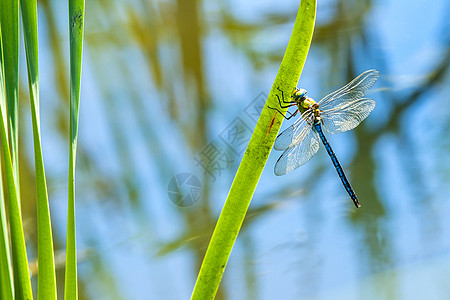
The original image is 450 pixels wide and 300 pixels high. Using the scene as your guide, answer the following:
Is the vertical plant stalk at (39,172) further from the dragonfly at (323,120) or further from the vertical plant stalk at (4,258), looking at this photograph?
the dragonfly at (323,120)

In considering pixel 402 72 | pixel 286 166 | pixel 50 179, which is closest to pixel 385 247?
pixel 402 72

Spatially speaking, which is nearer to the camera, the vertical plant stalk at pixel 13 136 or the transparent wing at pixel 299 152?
the vertical plant stalk at pixel 13 136

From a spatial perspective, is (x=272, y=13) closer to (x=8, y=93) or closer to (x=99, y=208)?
(x=99, y=208)

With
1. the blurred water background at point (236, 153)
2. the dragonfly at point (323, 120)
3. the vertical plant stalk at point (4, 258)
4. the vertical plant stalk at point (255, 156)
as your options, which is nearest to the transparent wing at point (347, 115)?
the dragonfly at point (323, 120)

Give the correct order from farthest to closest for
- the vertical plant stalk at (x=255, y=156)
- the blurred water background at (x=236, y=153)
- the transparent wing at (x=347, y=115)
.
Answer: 1. the blurred water background at (x=236, y=153)
2. the transparent wing at (x=347, y=115)
3. the vertical plant stalk at (x=255, y=156)

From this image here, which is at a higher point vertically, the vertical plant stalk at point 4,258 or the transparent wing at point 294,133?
the transparent wing at point 294,133

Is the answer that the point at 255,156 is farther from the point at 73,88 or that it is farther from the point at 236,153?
the point at 236,153

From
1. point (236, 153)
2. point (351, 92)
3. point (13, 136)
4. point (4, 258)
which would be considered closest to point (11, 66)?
point (13, 136)
